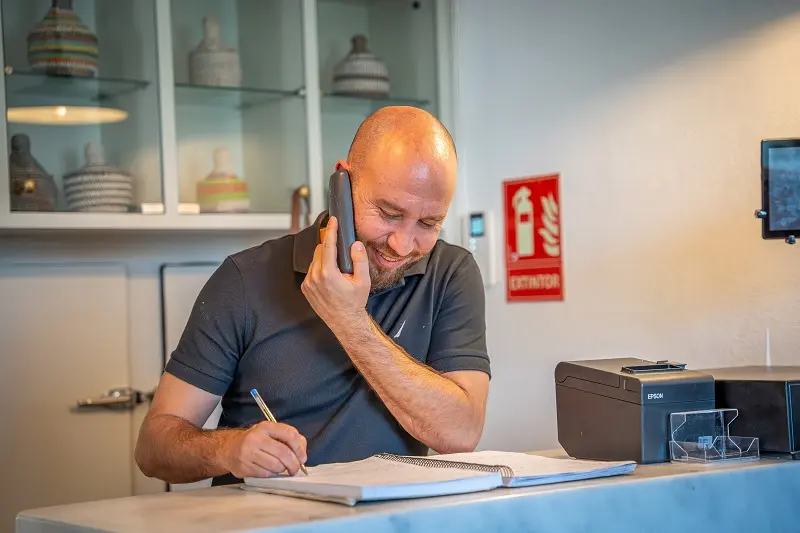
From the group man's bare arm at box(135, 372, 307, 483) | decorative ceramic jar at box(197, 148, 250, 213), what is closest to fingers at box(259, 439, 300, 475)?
man's bare arm at box(135, 372, 307, 483)

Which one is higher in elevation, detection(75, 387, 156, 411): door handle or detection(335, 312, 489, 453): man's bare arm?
detection(335, 312, 489, 453): man's bare arm

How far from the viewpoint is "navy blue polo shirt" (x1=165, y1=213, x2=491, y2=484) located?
5.48 feet

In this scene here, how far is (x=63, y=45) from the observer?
Answer: 105 inches

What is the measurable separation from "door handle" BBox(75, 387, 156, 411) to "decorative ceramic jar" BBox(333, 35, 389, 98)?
1.04 m

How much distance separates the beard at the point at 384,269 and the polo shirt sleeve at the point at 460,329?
0.33 feet

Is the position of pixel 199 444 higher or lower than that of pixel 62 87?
lower

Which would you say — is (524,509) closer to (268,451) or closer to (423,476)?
(423,476)

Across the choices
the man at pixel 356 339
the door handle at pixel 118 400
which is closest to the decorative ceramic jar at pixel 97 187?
the door handle at pixel 118 400

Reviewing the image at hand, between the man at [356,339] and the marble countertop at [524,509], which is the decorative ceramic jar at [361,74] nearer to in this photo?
the man at [356,339]

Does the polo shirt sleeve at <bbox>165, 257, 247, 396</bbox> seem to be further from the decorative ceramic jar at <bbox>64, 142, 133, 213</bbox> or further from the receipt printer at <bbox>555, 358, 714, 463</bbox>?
the decorative ceramic jar at <bbox>64, 142, 133, 213</bbox>

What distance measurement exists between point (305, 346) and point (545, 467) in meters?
0.56

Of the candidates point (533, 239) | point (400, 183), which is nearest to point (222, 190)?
point (533, 239)

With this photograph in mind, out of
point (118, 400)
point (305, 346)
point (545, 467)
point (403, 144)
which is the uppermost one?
point (403, 144)

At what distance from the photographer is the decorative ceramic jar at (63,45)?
103 inches
